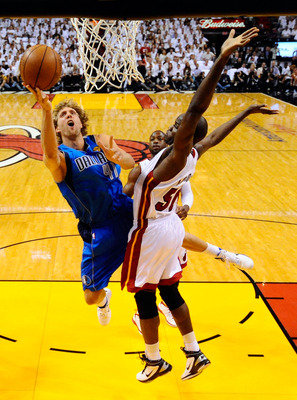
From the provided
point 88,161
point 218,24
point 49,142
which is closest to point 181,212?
point 88,161

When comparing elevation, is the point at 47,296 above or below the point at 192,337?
below

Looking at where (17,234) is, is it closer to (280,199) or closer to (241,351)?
(241,351)

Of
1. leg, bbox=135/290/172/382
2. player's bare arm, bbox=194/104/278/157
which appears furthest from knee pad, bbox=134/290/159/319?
player's bare arm, bbox=194/104/278/157

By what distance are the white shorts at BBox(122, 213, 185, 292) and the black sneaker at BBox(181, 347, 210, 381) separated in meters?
0.51

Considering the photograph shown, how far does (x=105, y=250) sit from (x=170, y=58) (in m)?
16.2

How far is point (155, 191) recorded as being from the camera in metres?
2.90

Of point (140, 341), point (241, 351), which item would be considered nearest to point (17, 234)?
point (140, 341)

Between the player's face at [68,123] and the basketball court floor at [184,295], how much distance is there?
5.16 ft

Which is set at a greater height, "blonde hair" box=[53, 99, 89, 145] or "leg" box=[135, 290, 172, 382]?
"blonde hair" box=[53, 99, 89, 145]

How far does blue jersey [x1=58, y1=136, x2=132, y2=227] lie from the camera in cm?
313

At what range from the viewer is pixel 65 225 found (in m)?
6.05

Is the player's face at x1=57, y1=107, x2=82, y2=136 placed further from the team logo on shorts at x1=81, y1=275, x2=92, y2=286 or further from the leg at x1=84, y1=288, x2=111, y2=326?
the leg at x1=84, y1=288, x2=111, y2=326

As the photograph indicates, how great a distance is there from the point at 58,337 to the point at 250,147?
7066 mm

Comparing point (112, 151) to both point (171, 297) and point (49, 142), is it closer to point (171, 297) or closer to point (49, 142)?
point (49, 142)
